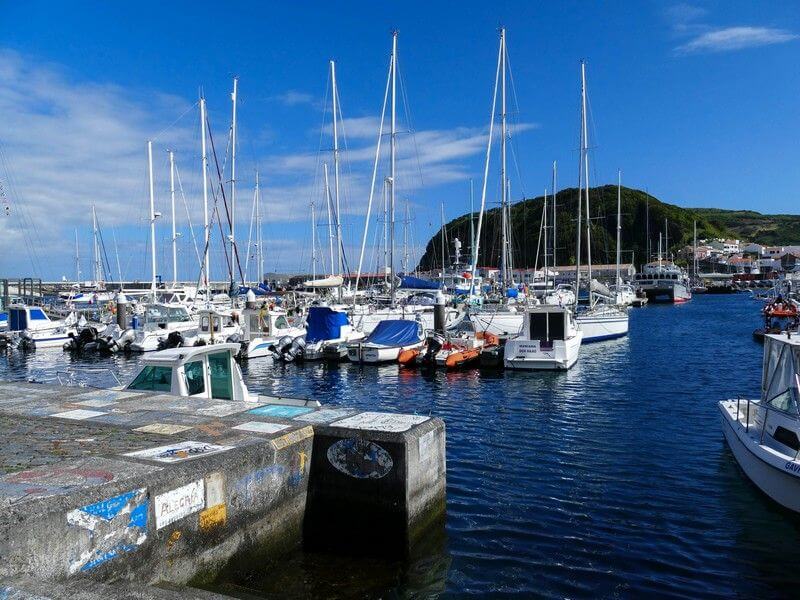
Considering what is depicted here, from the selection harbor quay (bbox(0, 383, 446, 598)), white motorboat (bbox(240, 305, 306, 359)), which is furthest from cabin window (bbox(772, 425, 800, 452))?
white motorboat (bbox(240, 305, 306, 359))

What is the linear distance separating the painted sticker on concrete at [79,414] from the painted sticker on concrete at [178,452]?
268 centimetres

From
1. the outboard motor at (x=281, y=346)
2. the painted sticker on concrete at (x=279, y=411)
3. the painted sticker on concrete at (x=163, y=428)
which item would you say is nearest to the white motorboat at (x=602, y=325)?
the outboard motor at (x=281, y=346)

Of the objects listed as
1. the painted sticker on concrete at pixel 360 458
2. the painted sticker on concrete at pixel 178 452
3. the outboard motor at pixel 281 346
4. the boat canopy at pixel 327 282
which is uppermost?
the boat canopy at pixel 327 282

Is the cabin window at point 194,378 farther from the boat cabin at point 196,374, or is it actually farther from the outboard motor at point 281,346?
the outboard motor at point 281,346

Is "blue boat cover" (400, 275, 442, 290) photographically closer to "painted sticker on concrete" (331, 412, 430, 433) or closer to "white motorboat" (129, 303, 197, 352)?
"white motorboat" (129, 303, 197, 352)

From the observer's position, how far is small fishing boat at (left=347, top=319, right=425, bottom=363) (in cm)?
2922

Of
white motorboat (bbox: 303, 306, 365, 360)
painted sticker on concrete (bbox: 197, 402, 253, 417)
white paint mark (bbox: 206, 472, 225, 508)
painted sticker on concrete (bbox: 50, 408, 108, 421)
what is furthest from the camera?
white motorboat (bbox: 303, 306, 365, 360)

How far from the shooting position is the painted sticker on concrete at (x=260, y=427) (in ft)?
26.7

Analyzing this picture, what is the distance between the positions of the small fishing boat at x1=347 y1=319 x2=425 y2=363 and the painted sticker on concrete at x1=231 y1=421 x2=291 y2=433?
2056 centimetres

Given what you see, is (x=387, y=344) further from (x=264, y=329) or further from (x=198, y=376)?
(x=198, y=376)

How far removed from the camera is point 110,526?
535cm

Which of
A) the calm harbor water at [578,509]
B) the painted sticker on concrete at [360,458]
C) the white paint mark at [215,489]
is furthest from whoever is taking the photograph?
the painted sticker on concrete at [360,458]

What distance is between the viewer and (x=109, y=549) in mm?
5344

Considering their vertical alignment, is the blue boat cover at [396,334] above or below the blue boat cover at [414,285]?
below
